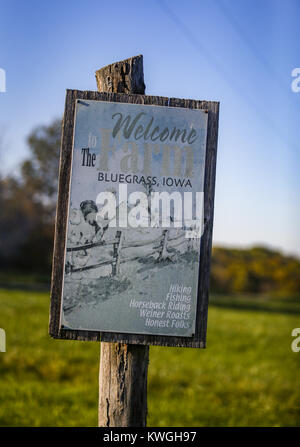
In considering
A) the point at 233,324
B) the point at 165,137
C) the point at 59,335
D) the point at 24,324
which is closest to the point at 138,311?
the point at 59,335

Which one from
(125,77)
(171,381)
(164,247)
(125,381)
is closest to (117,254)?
(164,247)

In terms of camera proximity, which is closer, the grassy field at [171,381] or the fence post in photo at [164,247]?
the fence post in photo at [164,247]

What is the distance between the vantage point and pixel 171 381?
6.57 metres

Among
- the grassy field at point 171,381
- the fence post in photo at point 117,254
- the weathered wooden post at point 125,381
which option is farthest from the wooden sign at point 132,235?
the grassy field at point 171,381

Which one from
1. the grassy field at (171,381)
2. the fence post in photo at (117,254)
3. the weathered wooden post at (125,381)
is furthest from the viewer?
the grassy field at (171,381)

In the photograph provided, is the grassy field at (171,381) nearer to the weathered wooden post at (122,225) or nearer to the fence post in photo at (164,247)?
the weathered wooden post at (122,225)

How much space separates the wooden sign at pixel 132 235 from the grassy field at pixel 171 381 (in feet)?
8.78

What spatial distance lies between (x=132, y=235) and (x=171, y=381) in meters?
4.72

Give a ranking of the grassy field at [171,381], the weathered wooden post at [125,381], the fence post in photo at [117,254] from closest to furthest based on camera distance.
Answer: the fence post in photo at [117,254] < the weathered wooden post at [125,381] < the grassy field at [171,381]

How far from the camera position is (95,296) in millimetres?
2400

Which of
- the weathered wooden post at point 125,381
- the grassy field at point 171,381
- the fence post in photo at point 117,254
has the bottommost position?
the grassy field at point 171,381

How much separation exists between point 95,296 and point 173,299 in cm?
40

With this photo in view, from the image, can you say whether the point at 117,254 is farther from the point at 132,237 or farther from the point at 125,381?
the point at 125,381

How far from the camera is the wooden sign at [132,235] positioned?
7.88ft
